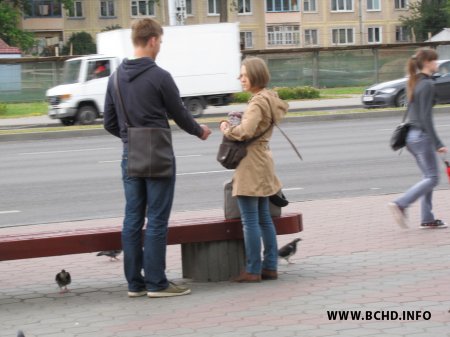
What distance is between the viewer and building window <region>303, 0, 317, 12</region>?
91.9 metres

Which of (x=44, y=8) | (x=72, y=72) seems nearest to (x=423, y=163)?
(x=72, y=72)

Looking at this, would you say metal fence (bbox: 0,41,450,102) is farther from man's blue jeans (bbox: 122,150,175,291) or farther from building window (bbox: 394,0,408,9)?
building window (bbox: 394,0,408,9)

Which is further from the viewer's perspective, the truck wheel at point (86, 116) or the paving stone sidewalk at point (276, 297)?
the truck wheel at point (86, 116)

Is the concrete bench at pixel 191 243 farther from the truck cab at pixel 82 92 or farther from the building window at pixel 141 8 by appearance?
the building window at pixel 141 8

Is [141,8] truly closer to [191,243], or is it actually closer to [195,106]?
[195,106]

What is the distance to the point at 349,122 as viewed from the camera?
1067 inches

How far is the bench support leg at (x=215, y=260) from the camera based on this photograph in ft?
24.5

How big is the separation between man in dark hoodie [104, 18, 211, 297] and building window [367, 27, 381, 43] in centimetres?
8913

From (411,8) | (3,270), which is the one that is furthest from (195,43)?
(411,8)

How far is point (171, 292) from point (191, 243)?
65cm

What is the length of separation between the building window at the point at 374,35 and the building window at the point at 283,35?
23.6ft

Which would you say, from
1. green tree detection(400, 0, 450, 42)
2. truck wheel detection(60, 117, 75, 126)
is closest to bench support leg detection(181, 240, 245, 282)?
truck wheel detection(60, 117, 75, 126)

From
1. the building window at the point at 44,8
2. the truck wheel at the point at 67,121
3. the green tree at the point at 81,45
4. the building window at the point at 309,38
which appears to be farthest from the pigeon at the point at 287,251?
the building window at the point at 309,38

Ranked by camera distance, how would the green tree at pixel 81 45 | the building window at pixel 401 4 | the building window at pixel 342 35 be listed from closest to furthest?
the green tree at pixel 81 45 < the building window at pixel 342 35 < the building window at pixel 401 4
